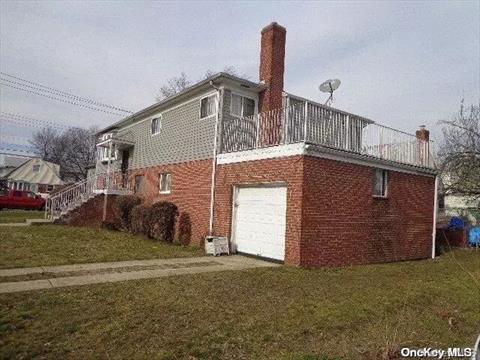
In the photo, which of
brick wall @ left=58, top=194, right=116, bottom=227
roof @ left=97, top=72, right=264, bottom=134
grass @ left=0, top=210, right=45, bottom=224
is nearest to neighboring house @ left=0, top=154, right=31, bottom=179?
grass @ left=0, top=210, right=45, bottom=224

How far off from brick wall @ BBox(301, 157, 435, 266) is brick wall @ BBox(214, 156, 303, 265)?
22 cm

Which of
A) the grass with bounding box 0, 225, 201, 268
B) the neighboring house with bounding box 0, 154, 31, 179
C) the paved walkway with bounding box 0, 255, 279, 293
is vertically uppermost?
the neighboring house with bounding box 0, 154, 31, 179

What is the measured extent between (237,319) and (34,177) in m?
59.6

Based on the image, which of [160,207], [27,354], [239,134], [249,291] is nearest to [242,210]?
[239,134]

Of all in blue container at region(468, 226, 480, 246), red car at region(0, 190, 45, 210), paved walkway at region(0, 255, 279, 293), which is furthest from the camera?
red car at region(0, 190, 45, 210)

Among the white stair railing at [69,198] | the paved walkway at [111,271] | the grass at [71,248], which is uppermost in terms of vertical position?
the white stair railing at [69,198]

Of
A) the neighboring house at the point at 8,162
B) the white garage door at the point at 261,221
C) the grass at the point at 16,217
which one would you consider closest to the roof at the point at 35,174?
the neighboring house at the point at 8,162

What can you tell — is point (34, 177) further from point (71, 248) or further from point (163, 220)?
point (71, 248)

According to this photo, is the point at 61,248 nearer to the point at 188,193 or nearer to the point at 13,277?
the point at 13,277

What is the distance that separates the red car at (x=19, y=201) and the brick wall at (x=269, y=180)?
93.4 feet

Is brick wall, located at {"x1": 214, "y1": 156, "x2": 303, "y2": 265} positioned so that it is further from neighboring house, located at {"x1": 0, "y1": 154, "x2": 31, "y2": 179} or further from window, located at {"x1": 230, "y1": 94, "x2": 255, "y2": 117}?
neighboring house, located at {"x1": 0, "y1": 154, "x2": 31, "y2": 179}

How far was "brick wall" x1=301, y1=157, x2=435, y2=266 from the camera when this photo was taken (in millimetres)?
11039

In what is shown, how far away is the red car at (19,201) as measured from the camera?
115ft

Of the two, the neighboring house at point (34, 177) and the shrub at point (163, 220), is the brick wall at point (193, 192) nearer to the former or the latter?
the shrub at point (163, 220)
